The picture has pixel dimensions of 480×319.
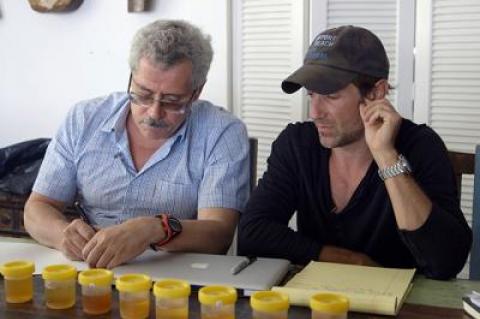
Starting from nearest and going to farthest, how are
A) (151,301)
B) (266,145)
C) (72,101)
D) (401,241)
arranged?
(151,301)
(401,241)
(266,145)
(72,101)

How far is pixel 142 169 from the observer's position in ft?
5.68

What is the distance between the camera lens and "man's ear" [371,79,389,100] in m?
1.58

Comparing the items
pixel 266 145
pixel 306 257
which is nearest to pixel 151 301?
pixel 306 257

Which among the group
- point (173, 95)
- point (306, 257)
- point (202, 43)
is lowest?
point (306, 257)

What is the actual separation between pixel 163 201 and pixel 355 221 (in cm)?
51

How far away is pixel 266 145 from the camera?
2.57 metres

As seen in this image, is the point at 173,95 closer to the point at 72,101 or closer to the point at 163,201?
the point at 163,201

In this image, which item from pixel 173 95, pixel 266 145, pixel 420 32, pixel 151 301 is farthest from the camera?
pixel 266 145

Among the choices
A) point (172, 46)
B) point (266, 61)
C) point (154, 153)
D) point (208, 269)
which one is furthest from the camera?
point (266, 61)

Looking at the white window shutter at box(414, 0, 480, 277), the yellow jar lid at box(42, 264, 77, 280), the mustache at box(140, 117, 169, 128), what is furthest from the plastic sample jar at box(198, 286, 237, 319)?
the white window shutter at box(414, 0, 480, 277)

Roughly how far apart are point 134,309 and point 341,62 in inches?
31.0

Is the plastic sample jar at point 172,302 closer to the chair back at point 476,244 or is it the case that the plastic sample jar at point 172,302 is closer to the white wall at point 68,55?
the chair back at point 476,244

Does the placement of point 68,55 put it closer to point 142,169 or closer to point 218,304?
point 142,169

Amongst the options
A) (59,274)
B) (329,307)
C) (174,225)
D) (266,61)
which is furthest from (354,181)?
(266,61)
